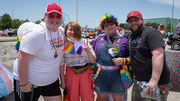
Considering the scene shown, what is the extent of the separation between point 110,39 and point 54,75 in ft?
3.78

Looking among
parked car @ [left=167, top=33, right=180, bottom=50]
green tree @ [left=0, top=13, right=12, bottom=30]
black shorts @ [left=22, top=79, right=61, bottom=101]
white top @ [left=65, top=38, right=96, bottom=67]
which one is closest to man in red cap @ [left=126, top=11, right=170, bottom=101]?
white top @ [left=65, top=38, right=96, bottom=67]

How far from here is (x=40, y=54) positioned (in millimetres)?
1777

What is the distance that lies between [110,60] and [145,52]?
0.59 m

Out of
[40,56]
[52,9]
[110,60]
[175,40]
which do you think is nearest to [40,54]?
[40,56]

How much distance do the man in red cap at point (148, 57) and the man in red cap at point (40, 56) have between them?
1171mm

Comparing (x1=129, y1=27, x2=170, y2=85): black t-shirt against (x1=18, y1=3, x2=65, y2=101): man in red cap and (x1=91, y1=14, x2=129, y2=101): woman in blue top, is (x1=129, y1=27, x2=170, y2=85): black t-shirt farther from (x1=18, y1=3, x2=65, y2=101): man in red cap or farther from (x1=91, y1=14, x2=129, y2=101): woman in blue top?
(x1=18, y1=3, x2=65, y2=101): man in red cap

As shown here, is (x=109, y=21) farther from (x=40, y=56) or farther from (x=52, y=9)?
(x=40, y=56)

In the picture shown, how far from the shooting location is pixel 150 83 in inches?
70.8

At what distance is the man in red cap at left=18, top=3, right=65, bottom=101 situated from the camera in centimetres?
167

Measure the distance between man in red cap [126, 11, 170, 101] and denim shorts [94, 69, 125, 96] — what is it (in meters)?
0.29

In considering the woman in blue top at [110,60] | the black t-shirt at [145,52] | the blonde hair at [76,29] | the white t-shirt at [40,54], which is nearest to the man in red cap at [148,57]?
the black t-shirt at [145,52]

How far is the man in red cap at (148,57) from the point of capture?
176 cm

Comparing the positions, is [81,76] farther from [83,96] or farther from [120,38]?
[120,38]

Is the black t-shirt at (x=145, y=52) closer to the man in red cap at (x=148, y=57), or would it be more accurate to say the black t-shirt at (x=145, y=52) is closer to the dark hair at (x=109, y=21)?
the man in red cap at (x=148, y=57)
